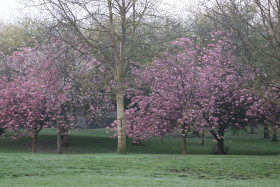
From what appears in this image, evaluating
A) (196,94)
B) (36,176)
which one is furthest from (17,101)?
(36,176)

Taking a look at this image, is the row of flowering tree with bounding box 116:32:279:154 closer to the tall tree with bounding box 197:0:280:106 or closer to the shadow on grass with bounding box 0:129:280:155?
the tall tree with bounding box 197:0:280:106

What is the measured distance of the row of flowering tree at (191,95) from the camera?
86.5 ft

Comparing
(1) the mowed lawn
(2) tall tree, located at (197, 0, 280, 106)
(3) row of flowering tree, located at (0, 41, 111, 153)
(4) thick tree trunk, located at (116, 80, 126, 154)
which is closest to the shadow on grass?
(3) row of flowering tree, located at (0, 41, 111, 153)

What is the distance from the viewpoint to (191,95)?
1052 inches

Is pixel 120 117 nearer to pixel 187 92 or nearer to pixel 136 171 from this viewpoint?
pixel 187 92

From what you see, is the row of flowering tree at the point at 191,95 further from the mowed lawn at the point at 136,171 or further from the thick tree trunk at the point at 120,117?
the mowed lawn at the point at 136,171

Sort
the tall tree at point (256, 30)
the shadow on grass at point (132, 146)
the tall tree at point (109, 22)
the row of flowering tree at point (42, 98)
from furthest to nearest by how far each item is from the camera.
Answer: the shadow on grass at point (132, 146)
the row of flowering tree at point (42, 98)
the tall tree at point (109, 22)
the tall tree at point (256, 30)

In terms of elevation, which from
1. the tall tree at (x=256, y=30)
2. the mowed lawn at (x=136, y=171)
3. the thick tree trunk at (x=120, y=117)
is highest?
the tall tree at (x=256, y=30)

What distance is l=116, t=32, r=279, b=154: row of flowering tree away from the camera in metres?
26.4

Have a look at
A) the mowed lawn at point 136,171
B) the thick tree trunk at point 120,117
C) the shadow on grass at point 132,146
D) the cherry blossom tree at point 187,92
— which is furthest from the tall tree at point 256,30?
the shadow on grass at point 132,146

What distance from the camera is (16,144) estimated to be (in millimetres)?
36125

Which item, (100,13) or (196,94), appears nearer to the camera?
(100,13)

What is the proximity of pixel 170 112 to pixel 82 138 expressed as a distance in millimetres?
16409

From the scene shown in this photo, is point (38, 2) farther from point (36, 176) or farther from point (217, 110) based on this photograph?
point (217, 110)
